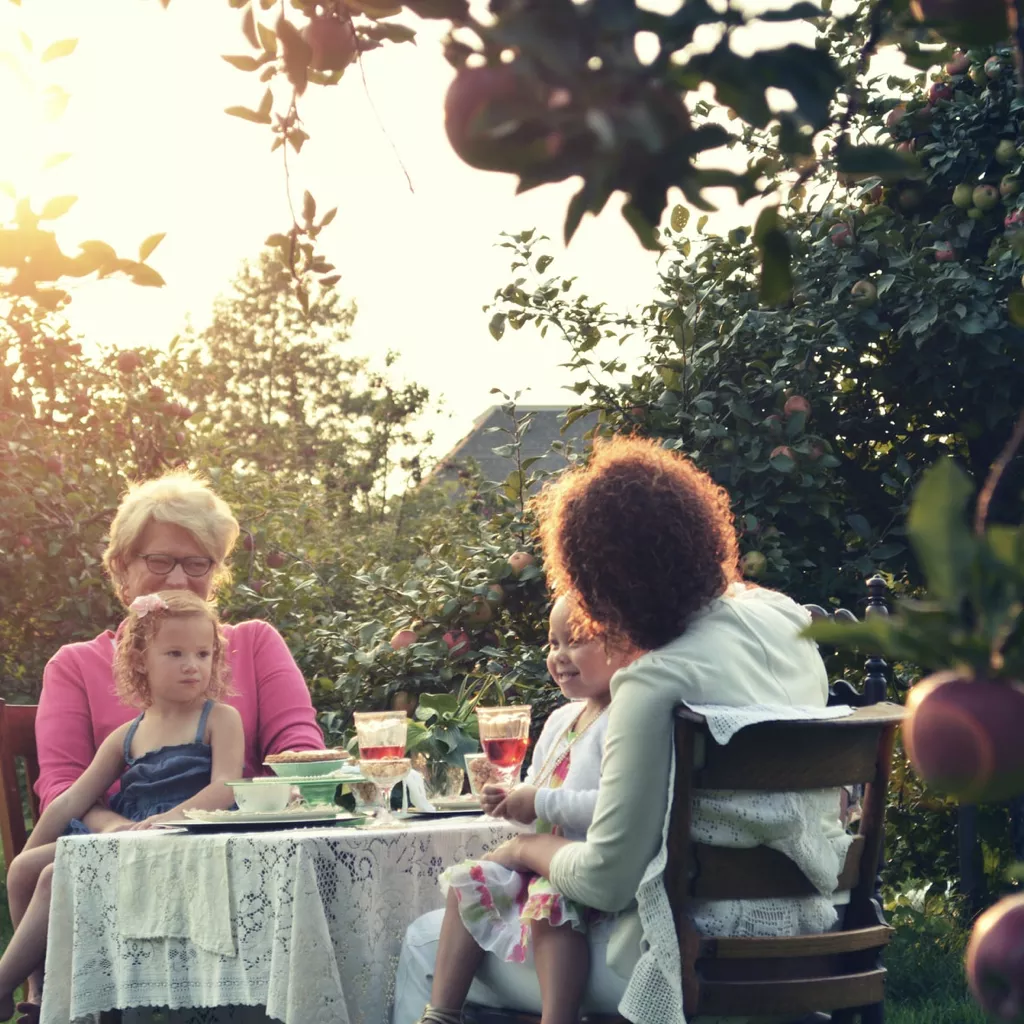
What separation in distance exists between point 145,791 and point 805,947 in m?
1.58

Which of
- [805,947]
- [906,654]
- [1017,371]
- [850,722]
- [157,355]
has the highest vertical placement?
[157,355]

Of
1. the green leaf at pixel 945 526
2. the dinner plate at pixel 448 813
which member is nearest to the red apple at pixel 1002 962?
the green leaf at pixel 945 526

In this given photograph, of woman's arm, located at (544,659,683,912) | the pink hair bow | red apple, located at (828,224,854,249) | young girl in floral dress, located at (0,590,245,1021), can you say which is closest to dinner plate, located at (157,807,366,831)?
young girl in floral dress, located at (0,590,245,1021)

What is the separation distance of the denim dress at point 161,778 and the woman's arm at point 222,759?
0.10 ft

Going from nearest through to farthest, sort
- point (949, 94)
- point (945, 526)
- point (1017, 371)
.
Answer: point (945, 526) → point (1017, 371) → point (949, 94)

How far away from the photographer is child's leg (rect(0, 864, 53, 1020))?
299 cm

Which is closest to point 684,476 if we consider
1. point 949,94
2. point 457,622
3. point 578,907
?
point 578,907

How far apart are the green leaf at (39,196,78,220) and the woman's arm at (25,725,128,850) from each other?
218 centimetres

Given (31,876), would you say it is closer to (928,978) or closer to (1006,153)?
(928,978)

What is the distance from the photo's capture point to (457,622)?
496 centimetres

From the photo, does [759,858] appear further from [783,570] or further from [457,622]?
[457,622]

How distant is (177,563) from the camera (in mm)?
3764

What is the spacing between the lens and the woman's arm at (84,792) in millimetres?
3186

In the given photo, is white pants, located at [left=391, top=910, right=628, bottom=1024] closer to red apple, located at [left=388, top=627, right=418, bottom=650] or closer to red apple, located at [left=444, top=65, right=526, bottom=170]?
red apple, located at [left=444, top=65, right=526, bottom=170]
